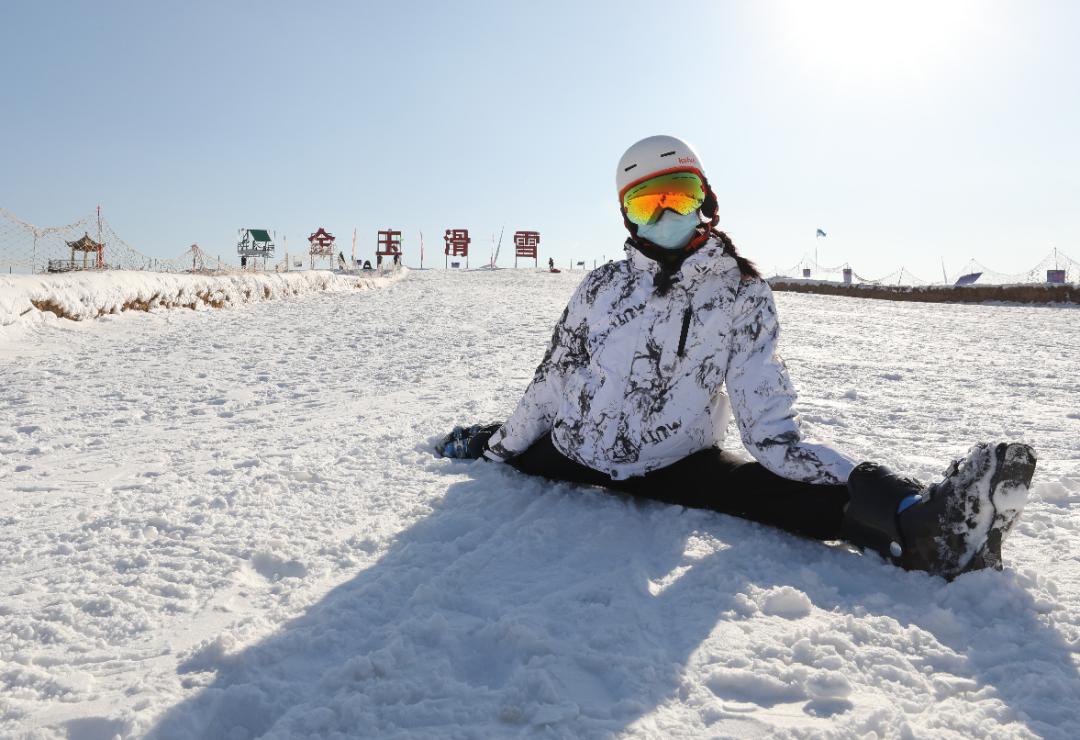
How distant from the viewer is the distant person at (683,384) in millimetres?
2033

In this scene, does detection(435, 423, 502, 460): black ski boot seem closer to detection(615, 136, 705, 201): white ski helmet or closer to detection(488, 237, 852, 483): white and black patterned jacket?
detection(488, 237, 852, 483): white and black patterned jacket

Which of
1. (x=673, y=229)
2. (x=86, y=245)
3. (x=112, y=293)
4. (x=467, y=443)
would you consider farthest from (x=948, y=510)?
(x=86, y=245)

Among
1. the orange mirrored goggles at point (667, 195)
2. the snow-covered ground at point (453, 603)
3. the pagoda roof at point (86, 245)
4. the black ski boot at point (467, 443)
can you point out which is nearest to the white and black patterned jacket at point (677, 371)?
the orange mirrored goggles at point (667, 195)

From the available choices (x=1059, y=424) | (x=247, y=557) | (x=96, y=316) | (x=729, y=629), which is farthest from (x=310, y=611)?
(x=96, y=316)

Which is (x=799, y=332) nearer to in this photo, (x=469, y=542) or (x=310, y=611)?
(x=469, y=542)

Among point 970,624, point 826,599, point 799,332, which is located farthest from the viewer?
point 799,332

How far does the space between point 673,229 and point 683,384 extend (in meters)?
0.53

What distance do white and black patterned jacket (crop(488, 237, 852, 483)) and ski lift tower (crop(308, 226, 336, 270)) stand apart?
2999cm

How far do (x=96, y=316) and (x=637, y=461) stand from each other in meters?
7.85

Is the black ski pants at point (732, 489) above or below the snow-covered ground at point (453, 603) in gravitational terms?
above

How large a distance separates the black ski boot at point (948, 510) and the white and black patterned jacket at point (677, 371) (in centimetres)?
25

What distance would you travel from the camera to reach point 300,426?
361 cm

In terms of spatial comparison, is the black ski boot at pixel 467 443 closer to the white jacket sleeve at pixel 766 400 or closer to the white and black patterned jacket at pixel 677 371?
the white and black patterned jacket at pixel 677 371

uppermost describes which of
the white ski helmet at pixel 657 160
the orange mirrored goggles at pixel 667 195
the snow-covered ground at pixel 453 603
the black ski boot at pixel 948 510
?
the white ski helmet at pixel 657 160
